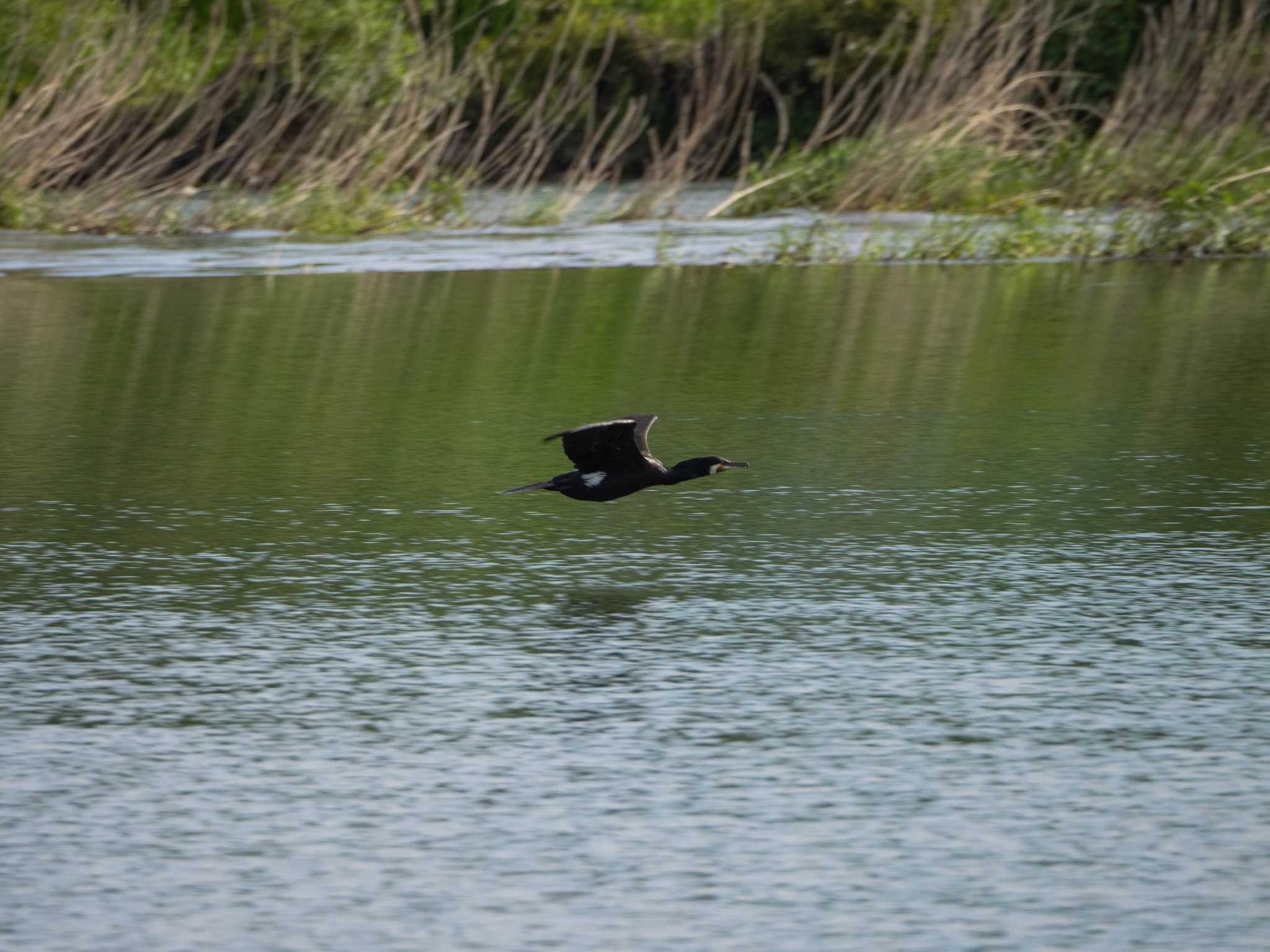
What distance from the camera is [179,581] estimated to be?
730 cm

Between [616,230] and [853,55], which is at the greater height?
[853,55]

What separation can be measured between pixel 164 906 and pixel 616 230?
57.5ft

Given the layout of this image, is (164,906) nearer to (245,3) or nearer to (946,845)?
(946,845)

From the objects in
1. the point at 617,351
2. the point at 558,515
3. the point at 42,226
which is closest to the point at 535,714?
the point at 558,515

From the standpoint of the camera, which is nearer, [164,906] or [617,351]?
[164,906]

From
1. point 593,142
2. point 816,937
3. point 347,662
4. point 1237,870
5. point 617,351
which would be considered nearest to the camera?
point 816,937

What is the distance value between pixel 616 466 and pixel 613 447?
0.39 feet

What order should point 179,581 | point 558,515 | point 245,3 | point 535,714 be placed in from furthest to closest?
1. point 245,3
2. point 558,515
3. point 179,581
4. point 535,714

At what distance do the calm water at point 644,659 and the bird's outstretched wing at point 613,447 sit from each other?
1.17 ft

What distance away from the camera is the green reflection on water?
9.25 metres

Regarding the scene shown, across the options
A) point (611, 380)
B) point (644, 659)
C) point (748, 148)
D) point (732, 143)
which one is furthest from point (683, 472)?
point (748, 148)

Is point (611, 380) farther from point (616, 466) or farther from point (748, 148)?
point (748, 148)

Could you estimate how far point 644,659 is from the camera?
246 inches

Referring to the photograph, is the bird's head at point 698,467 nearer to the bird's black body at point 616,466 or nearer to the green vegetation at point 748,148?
the bird's black body at point 616,466
